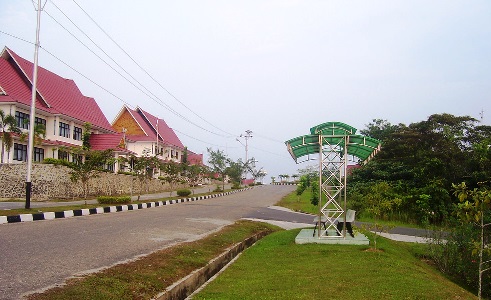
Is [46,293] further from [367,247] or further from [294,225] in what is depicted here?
[294,225]

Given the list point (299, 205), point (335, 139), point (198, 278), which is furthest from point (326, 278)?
point (299, 205)

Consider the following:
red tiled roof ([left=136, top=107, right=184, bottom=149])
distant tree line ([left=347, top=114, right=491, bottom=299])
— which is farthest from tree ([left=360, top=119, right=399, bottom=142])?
red tiled roof ([left=136, top=107, right=184, bottom=149])

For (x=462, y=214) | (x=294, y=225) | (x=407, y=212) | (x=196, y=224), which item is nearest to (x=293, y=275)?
(x=462, y=214)

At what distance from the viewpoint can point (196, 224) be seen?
47.6ft

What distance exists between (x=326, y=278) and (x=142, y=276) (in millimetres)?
2767

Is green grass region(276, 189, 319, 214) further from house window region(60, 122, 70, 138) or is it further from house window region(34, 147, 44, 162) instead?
house window region(34, 147, 44, 162)

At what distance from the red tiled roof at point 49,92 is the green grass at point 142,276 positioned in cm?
2216

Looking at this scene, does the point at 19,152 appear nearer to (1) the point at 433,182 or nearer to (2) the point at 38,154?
(2) the point at 38,154

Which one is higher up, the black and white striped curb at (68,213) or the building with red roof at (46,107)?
the building with red roof at (46,107)

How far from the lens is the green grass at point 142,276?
496 centimetres

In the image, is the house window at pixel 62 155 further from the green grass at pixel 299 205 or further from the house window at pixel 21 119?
the green grass at pixel 299 205

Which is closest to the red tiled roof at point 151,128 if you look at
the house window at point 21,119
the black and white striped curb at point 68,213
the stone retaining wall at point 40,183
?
the house window at point 21,119

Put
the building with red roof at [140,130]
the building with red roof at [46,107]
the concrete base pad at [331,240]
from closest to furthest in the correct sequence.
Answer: the concrete base pad at [331,240] → the building with red roof at [46,107] → the building with red roof at [140,130]

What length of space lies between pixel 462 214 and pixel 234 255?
17.4ft
